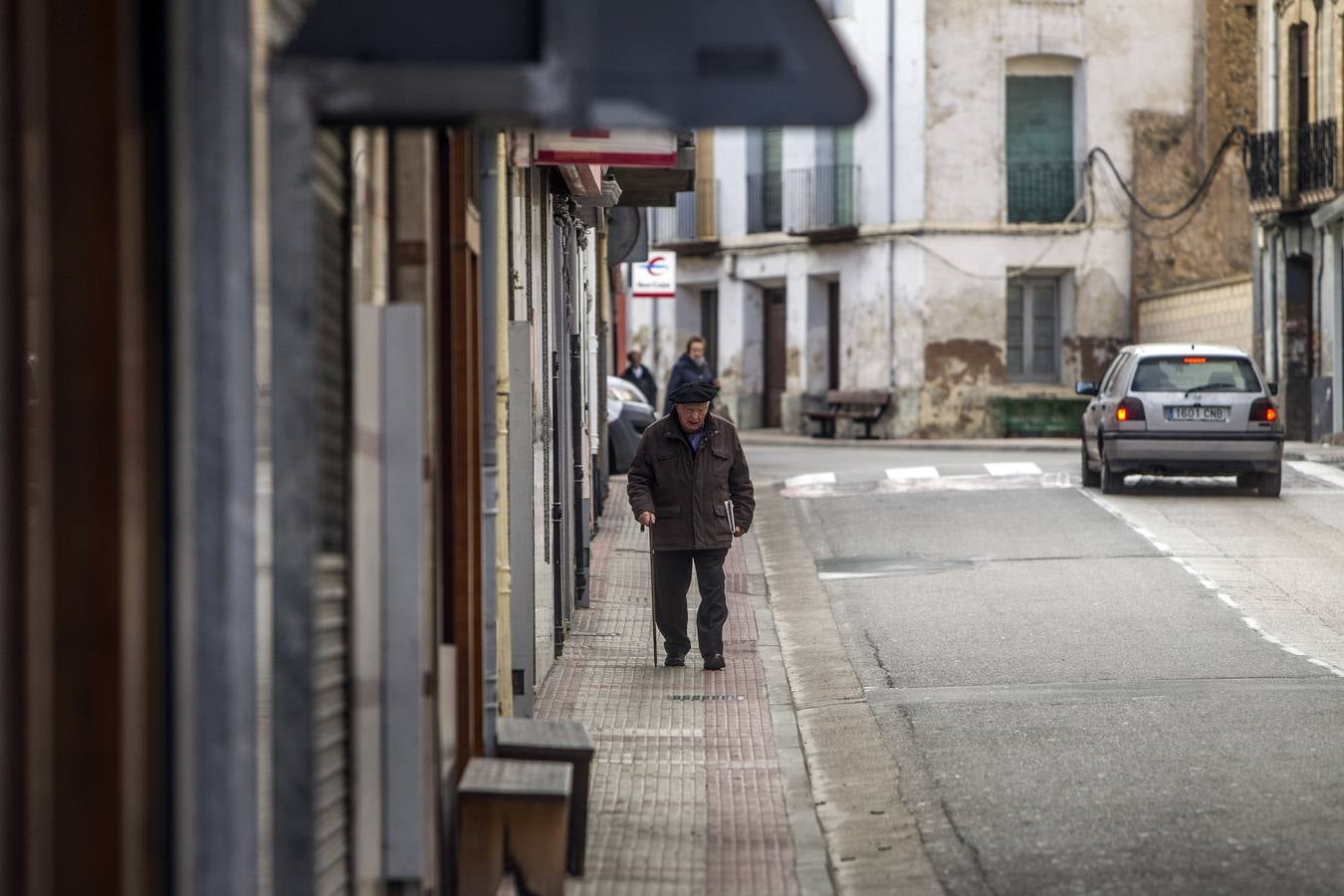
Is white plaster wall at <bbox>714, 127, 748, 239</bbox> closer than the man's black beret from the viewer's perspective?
No

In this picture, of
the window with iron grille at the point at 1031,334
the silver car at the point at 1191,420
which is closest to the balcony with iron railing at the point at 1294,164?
the window with iron grille at the point at 1031,334

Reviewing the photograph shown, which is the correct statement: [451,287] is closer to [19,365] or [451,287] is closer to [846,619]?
[19,365]

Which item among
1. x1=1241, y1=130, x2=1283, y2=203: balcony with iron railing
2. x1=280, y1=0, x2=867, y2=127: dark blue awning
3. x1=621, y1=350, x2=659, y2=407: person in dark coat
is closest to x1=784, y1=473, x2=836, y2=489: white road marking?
x1=621, y1=350, x2=659, y2=407: person in dark coat

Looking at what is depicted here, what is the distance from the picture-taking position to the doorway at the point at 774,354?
4234 centimetres

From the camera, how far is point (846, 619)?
533 inches

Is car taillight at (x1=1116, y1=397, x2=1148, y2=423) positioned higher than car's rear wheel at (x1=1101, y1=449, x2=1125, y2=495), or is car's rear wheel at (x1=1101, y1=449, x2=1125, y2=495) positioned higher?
car taillight at (x1=1116, y1=397, x2=1148, y2=423)

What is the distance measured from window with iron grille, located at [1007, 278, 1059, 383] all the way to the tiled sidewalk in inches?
980

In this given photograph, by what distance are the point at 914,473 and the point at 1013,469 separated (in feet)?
3.98

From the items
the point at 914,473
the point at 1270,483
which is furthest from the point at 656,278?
the point at 1270,483

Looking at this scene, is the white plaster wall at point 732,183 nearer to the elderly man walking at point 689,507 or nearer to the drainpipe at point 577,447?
the drainpipe at point 577,447

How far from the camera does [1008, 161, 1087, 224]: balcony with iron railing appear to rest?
126 feet

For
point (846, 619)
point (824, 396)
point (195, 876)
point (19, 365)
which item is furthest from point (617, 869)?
point (824, 396)

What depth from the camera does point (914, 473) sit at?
2427 cm

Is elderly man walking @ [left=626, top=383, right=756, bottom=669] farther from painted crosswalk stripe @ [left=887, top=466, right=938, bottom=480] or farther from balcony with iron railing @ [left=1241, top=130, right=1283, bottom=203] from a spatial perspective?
balcony with iron railing @ [left=1241, top=130, right=1283, bottom=203]
